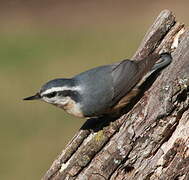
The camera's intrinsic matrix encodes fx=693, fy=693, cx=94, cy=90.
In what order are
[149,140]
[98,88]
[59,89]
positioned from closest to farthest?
1. [149,140]
2. [59,89]
3. [98,88]

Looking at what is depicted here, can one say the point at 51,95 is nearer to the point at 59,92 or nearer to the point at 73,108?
the point at 59,92

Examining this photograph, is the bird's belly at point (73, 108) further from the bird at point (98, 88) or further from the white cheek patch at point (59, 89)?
the white cheek patch at point (59, 89)

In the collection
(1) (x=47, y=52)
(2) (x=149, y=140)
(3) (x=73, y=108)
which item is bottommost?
(2) (x=149, y=140)

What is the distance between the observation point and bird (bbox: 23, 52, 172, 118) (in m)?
4.07

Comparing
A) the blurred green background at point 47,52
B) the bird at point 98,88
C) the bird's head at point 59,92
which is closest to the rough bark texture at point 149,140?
the bird at point 98,88

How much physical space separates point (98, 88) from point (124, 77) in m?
0.18

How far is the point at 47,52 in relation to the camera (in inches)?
460

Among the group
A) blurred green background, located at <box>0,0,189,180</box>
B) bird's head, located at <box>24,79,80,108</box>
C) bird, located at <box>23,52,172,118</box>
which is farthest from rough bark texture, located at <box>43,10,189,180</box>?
blurred green background, located at <box>0,0,189,180</box>

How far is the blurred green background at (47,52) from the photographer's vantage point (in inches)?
312

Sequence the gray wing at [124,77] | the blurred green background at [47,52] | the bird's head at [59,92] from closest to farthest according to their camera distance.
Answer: the bird's head at [59,92] < the gray wing at [124,77] < the blurred green background at [47,52]

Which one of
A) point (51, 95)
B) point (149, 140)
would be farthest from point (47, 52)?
point (149, 140)

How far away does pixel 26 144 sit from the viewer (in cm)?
797

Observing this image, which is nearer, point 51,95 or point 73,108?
point 51,95

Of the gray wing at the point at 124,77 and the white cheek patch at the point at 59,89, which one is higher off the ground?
the white cheek patch at the point at 59,89
